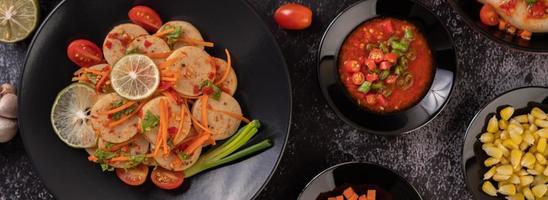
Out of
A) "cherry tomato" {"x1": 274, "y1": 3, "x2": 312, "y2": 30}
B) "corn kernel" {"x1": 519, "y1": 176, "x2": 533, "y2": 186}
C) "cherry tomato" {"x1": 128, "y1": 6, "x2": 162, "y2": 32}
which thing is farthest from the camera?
"corn kernel" {"x1": 519, "y1": 176, "x2": 533, "y2": 186}

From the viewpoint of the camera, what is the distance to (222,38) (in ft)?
13.1

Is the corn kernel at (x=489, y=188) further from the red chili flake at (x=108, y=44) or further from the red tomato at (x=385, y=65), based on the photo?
the red chili flake at (x=108, y=44)

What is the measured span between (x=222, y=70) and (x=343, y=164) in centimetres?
98

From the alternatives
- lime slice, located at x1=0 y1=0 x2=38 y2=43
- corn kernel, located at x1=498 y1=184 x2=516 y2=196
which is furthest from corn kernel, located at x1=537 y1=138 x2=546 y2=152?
lime slice, located at x1=0 y1=0 x2=38 y2=43

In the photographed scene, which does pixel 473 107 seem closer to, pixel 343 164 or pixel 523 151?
pixel 523 151

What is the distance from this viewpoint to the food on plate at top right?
3.93 meters

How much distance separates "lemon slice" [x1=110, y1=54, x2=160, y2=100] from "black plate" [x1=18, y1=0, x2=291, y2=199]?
0.39 meters

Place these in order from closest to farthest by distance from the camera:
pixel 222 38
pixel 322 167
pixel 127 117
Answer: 1. pixel 127 117
2. pixel 222 38
3. pixel 322 167

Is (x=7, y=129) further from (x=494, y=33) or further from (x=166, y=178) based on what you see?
(x=494, y=33)

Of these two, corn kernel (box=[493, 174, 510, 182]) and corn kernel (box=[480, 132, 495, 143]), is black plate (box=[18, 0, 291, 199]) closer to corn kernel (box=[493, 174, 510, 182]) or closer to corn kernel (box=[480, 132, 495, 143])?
corn kernel (box=[480, 132, 495, 143])

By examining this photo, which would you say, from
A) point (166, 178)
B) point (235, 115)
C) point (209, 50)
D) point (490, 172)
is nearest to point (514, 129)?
point (490, 172)

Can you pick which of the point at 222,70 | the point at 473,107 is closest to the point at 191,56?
the point at 222,70

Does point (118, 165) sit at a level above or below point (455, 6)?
below

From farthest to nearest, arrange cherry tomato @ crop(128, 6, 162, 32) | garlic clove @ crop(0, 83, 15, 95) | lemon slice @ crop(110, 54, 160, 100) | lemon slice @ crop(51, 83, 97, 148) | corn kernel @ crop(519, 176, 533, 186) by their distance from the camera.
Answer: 1. corn kernel @ crop(519, 176, 533, 186)
2. garlic clove @ crop(0, 83, 15, 95)
3. cherry tomato @ crop(128, 6, 162, 32)
4. lemon slice @ crop(51, 83, 97, 148)
5. lemon slice @ crop(110, 54, 160, 100)
